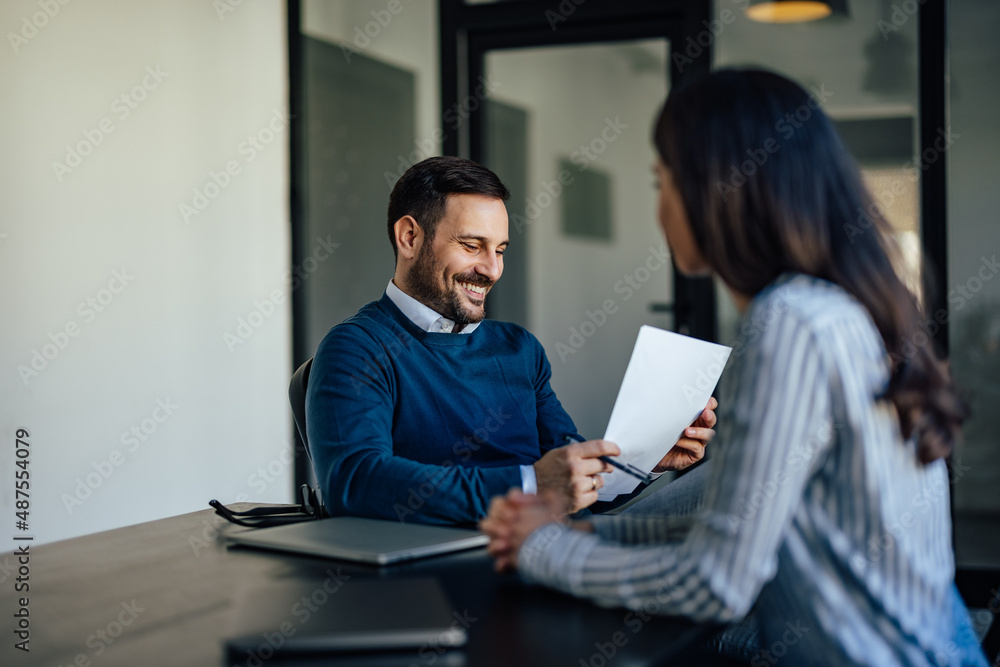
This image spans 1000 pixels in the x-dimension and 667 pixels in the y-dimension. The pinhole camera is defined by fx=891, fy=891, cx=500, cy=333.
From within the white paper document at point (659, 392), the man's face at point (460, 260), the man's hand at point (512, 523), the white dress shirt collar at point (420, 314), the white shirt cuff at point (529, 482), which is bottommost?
the white shirt cuff at point (529, 482)

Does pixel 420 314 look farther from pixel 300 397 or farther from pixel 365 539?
pixel 365 539

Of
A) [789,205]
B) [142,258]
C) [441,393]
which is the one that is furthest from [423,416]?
[142,258]

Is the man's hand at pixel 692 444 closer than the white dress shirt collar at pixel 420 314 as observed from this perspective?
Yes

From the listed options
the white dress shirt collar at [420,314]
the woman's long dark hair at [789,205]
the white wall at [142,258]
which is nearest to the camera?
the woman's long dark hair at [789,205]

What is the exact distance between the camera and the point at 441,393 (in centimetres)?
175

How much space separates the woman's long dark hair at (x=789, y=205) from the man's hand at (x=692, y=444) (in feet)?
2.11

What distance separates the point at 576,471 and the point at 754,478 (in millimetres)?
497

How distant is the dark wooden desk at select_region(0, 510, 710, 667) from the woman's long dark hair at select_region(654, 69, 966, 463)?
0.37 metres

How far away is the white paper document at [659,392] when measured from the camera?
4.28 feet

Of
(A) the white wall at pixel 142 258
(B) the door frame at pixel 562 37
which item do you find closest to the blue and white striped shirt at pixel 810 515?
(A) the white wall at pixel 142 258

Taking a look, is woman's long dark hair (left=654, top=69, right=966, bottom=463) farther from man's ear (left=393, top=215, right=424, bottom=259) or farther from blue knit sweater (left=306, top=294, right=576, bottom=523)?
man's ear (left=393, top=215, right=424, bottom=259)

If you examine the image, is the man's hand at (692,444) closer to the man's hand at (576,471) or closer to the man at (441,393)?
the man at (441,393)

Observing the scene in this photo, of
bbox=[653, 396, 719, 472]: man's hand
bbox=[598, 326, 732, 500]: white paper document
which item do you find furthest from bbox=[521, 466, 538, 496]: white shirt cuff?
bbox=[653, 396, 719, 472]: man's hand

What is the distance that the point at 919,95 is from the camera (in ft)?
10.1
